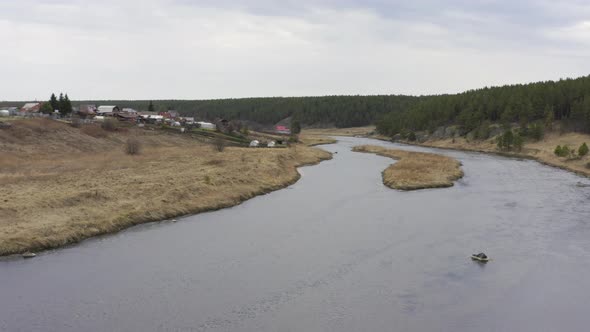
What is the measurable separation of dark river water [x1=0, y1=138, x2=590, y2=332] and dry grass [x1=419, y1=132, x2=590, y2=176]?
118 feet

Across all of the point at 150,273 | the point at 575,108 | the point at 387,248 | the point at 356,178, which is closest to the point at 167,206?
the point at 150,273

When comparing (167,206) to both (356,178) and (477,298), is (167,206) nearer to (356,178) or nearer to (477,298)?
(477,298)

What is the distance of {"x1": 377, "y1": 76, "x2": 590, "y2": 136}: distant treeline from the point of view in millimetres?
106500

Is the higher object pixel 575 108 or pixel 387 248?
pixel 575 108

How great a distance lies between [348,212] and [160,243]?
16837 millimetres

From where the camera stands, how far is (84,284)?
25.4m

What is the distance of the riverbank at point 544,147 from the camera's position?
76875mm

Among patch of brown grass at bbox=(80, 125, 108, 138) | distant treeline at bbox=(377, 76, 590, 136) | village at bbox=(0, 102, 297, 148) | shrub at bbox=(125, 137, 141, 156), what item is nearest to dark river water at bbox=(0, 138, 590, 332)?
shrub at bbox=(125, 137, 141, 156)

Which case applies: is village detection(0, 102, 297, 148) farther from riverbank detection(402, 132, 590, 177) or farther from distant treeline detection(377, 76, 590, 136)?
distant treeline detection(377, 76, 590, 136)

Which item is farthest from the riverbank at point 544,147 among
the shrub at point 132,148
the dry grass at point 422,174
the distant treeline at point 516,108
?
the shrub at point 132,148

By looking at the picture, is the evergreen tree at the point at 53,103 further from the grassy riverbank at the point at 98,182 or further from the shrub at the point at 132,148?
the shrub at the point at 132,148

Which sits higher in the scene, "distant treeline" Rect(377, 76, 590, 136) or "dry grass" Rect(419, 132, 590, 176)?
"distant treeline" Rect(377, 76, 590, 136)

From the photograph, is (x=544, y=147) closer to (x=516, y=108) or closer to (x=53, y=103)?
(x=516, y=108)

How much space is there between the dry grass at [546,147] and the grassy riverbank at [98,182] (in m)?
37.9
